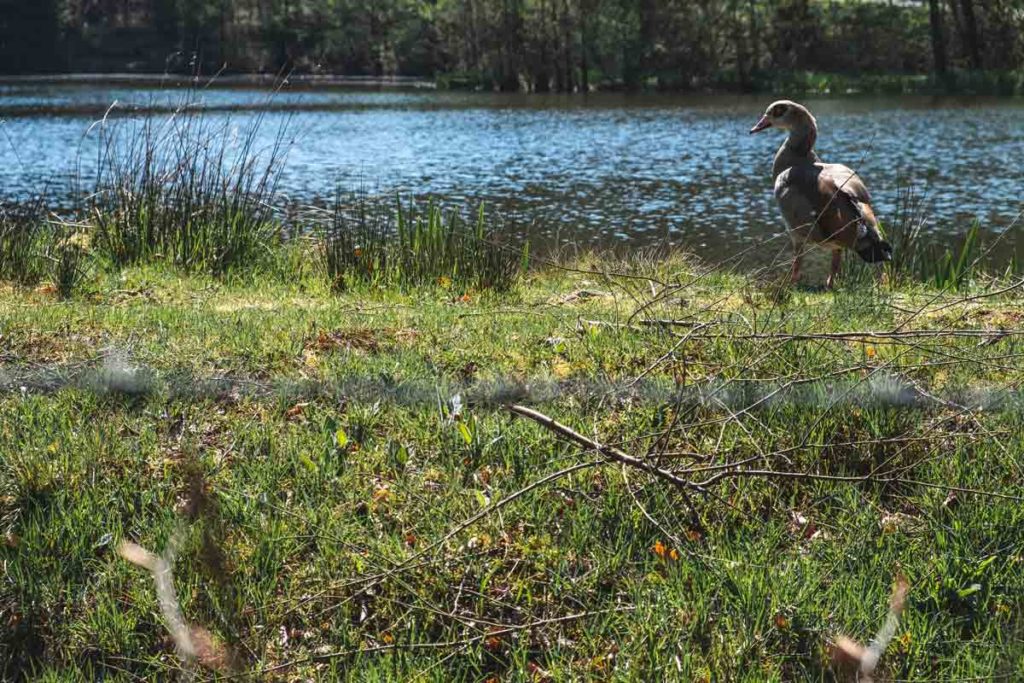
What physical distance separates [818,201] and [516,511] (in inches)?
234

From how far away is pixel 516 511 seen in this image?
3.87 meters

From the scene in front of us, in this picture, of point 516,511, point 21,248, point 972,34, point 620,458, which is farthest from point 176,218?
point 972,34

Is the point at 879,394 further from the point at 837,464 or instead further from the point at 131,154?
the point at 131,154

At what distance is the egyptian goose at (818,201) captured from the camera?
863cm

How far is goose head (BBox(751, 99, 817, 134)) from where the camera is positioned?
9672mm

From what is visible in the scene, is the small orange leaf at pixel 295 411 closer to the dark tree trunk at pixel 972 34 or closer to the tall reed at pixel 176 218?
the tall reed at pixel 176 218

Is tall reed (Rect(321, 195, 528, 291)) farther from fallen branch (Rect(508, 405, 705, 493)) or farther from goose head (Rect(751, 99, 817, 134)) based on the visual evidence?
fallen branch (Rect(508, 405, 705, 493))

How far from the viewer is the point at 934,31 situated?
51625 millimetres

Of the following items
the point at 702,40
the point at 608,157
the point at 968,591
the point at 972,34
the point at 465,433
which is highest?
the point at 702,40

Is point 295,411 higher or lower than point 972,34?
lower

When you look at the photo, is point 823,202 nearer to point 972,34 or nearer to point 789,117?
point 789,117

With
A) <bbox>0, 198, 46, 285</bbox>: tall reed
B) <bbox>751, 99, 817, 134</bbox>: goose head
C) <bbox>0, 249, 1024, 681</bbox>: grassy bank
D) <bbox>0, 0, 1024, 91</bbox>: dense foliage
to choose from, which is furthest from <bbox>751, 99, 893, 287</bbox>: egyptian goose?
<bbox>0, 0, 1024, 91</bbox>: dense foliage

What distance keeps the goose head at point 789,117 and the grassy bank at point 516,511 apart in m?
4.90

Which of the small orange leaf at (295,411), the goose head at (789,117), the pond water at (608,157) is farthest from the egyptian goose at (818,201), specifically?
the small orange leaf at (295,411)
